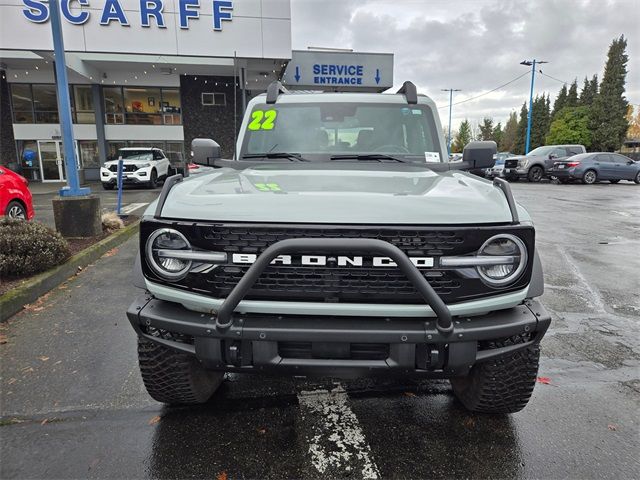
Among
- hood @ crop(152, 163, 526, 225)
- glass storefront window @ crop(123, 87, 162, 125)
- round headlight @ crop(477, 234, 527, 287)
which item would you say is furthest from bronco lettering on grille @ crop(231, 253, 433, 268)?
glass storefront window @ crop(123, 87, 162, 125)

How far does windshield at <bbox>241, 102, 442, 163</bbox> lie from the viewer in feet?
10.8

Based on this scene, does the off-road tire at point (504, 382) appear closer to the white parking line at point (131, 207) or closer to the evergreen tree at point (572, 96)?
the white parking line at point (131, 207)

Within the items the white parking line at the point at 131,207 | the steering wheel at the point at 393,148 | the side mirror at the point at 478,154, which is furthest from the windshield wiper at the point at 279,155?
the white parking line at the point at 131,207

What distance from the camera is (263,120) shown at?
11.6 feet

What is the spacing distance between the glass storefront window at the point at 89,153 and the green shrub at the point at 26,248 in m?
19.9

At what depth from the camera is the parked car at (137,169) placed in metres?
17.6

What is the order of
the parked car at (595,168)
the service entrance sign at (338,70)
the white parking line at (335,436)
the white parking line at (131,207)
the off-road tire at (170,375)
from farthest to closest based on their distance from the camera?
1. the service entrance sign at (338,70)
2. the parked car at (595,168)
3. the white parking line at (131,207)
4. the off-road tire at (170,375)
5. the white parking line at (335,436)

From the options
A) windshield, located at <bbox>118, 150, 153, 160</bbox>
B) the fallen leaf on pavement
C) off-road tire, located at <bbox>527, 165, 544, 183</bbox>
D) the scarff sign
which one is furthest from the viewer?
off-road tire, located at <bbox>527, 165, 544, 183</bbox>

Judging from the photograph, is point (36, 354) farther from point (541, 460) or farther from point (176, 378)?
point (541, 460)

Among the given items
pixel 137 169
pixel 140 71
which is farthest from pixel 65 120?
pixel 140 71

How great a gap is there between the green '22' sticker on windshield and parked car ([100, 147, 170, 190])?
51.7ft

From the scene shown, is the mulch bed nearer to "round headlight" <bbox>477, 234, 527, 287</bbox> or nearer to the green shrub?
the green shrub

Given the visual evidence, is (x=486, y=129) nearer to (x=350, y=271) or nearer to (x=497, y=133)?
(x=497, y=133)

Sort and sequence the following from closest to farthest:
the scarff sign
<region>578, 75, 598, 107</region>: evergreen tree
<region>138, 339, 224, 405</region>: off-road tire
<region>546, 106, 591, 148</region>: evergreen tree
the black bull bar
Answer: the black bull bar → <region>138, 339, 224, 405</region>: off-road tire → the scarff sign → <region>546, 106, 591, 148</region>: evergreen tree → <region>578, 75, 598, 107</region>: evergreen tree
